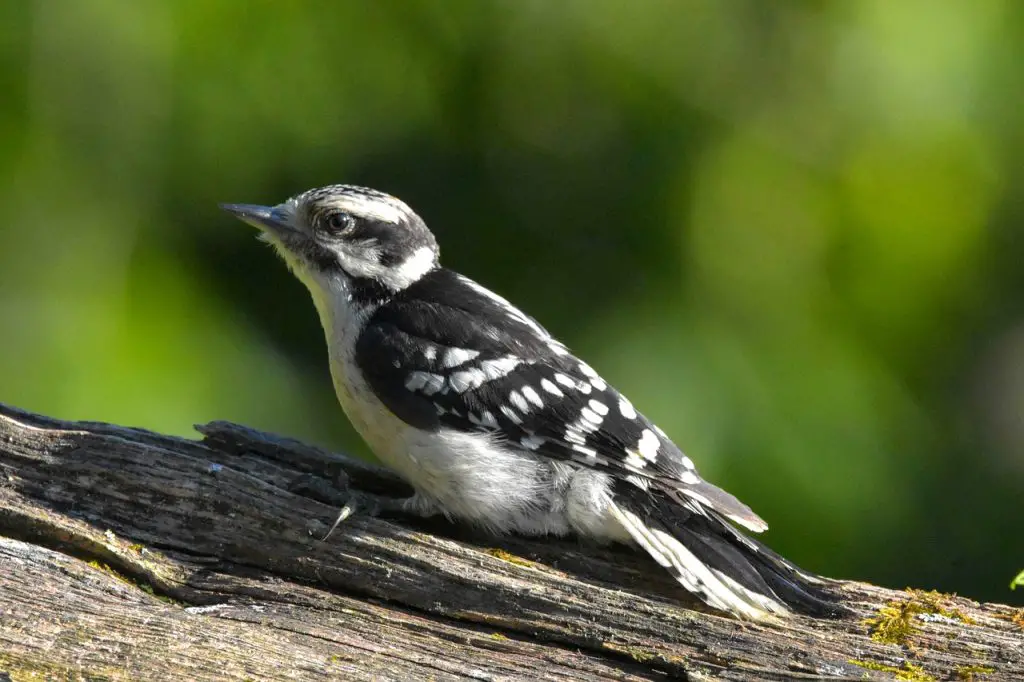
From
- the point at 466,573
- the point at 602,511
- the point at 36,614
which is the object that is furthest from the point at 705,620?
the point at 36,614

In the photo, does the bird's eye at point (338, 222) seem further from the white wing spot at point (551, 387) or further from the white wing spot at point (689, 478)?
the white wing spot at point (689, 478)

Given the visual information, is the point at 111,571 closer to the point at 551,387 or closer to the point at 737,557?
the point at 551,387

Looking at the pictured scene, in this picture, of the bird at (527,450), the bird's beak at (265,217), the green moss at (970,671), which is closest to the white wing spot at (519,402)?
the bird at (527,450)

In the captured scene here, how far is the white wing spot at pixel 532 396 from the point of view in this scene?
396 centimetres

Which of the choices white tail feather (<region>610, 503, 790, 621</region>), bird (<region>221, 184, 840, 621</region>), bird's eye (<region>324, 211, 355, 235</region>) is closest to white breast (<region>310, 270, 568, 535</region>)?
bird (<region>221, 184, 840, 621</region>)

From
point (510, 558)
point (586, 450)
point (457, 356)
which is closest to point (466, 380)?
point (457, 356)

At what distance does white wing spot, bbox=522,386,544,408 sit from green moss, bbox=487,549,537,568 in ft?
1.62

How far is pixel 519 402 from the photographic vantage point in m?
3.97

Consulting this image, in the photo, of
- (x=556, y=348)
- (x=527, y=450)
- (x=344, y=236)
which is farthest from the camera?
(x=344, y=236)

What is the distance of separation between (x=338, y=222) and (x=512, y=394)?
0.96m

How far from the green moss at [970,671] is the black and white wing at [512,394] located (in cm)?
70

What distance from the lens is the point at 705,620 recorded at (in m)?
3.62

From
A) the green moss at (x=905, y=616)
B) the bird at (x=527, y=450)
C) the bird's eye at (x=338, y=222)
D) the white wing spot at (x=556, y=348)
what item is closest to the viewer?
the green moss at (x=905, y=616)

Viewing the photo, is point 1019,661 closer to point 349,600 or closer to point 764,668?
point 764,668
